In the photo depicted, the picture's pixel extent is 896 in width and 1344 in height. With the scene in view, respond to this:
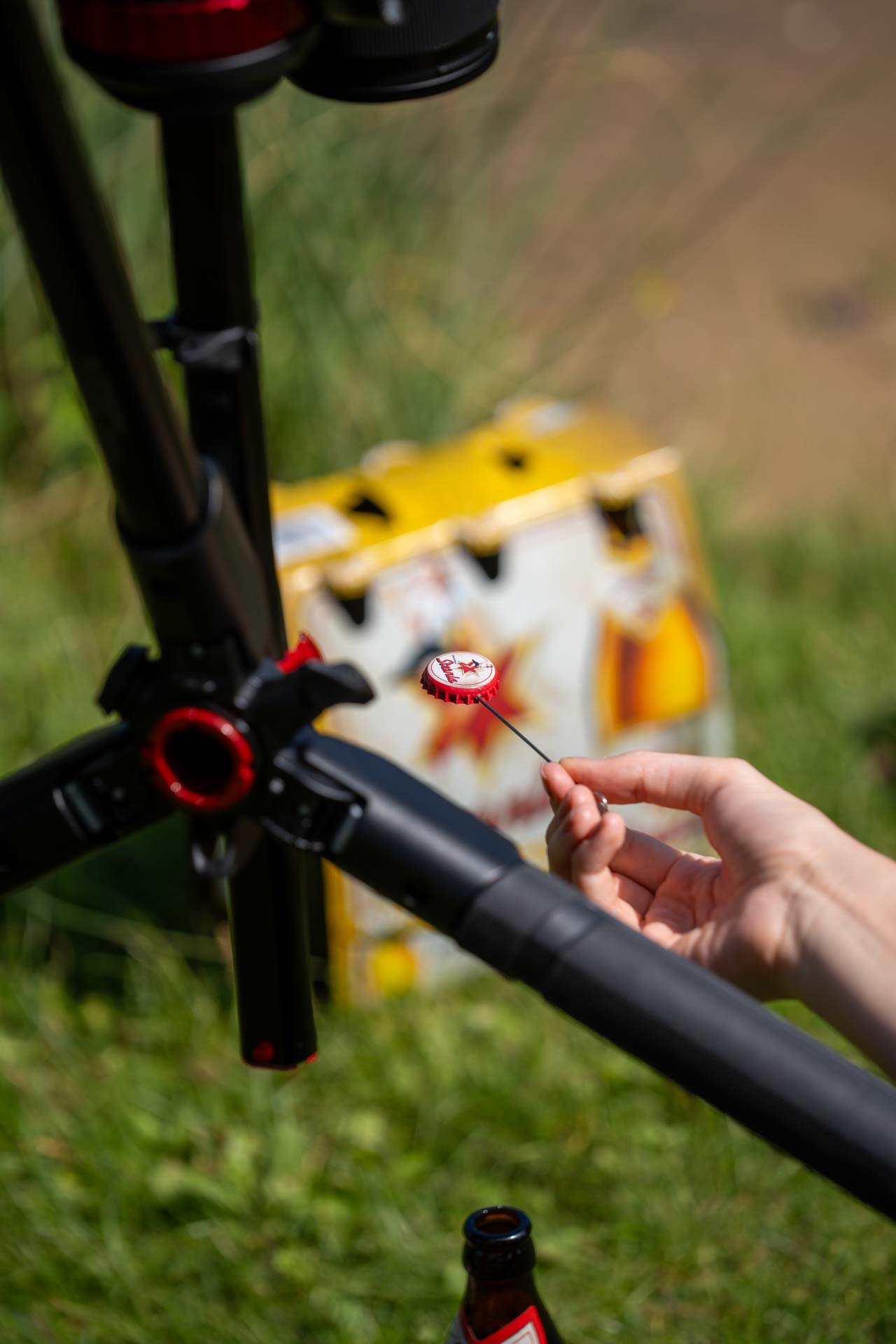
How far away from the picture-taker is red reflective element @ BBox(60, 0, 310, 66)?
1.84ft

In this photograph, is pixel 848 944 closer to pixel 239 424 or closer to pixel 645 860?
pixel 645 860

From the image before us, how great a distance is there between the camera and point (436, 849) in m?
0.67

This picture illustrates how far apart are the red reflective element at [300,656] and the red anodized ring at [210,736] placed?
0.04 metres

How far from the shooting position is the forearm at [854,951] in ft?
2.10

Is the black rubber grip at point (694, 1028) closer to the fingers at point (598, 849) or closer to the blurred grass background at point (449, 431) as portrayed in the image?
the fingers at point (598, 849)

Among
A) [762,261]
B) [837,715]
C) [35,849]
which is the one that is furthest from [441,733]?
[762,261]

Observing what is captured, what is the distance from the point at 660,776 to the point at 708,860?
0.06 m

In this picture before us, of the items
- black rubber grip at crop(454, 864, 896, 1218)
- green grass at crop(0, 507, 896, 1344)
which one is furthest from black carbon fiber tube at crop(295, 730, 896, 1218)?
green grass at crop(0, 507, 896, 1344)

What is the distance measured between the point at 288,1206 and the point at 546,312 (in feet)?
7.09

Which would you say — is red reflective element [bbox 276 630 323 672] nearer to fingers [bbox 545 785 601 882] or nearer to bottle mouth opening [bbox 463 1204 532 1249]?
fingers [bbox 545 785 601 882]

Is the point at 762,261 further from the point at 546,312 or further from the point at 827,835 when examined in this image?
the point at 827,835

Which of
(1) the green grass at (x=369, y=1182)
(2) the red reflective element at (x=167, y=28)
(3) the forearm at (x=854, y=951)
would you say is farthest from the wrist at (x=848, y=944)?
(1) the green grass at (x=369, y=1182)

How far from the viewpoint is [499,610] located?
1.77 meters

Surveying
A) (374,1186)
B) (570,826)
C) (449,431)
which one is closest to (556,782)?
(570,826)
